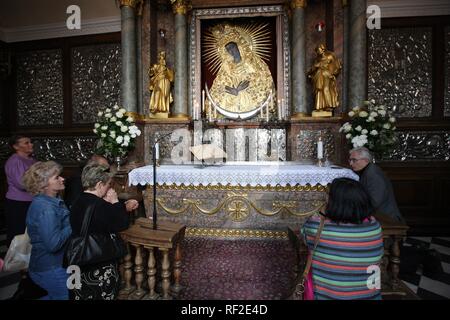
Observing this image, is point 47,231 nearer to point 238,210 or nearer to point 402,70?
point 238,210

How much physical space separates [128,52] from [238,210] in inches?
162

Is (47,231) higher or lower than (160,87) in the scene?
lower

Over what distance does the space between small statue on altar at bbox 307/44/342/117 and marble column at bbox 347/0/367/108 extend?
286 mm

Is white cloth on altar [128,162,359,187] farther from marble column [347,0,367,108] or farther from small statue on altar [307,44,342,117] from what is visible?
marble column [347,0,367,108]

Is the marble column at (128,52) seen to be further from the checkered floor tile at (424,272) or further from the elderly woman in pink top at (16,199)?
the checkered floor tile at (424,272)

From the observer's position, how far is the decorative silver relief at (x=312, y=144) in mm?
5727

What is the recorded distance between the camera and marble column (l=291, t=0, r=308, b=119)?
18.8 feet

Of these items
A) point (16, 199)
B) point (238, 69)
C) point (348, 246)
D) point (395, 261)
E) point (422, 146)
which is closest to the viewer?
point (348, 246)

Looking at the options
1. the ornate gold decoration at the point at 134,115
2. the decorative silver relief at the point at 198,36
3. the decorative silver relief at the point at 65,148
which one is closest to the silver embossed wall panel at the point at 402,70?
the decorative silver relief at the point at 198,36

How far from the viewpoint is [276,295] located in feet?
9.93

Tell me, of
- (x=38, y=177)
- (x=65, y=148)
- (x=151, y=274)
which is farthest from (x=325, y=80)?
(x=65, y=148)

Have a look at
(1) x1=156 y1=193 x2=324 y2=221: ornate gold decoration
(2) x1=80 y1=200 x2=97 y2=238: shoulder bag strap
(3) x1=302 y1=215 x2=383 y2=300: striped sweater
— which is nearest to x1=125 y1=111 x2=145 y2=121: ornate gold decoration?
(1) x1=156 y1=193 x2=324 y2=221: ornate gold decoration

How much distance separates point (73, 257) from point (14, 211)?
2.80 meters

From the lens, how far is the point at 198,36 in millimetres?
6332
